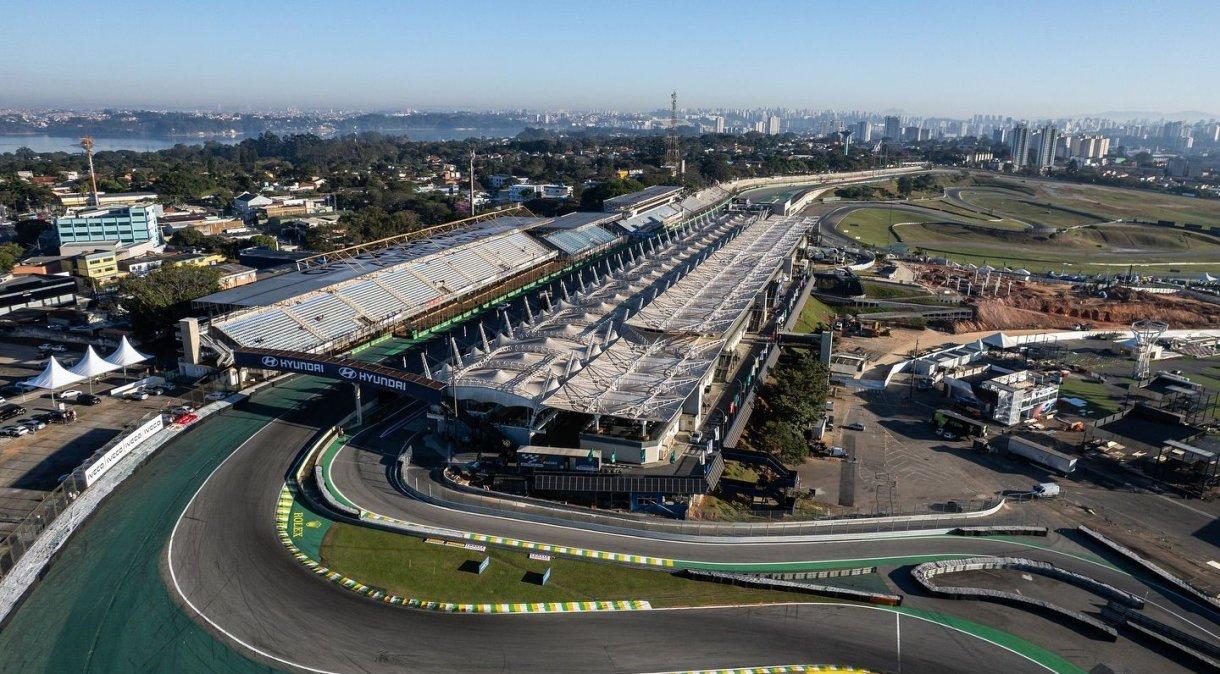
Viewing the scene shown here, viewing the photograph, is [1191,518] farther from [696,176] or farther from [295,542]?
[696,176]

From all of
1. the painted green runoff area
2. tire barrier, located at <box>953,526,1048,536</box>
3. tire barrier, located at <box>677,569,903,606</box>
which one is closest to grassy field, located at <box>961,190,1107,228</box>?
tire barrier, located at <box>953,526,1048,536</box>

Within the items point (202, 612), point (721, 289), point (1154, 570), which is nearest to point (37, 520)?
point (202, 612)

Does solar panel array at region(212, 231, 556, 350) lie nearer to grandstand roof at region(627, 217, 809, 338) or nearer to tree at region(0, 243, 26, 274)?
grandstand roof at region(627, 217, 809, 338)

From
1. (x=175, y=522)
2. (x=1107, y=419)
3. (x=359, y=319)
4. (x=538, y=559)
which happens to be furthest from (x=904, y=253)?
(x=175, y=522)

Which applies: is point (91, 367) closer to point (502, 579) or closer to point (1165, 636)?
point (502, 579)

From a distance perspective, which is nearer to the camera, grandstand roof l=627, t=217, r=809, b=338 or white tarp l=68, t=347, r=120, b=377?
white tarp l=68, t=347, r=120, b=377

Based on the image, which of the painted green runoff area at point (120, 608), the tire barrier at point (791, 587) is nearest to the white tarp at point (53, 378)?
the painted green runoff area at point (120, 608)
